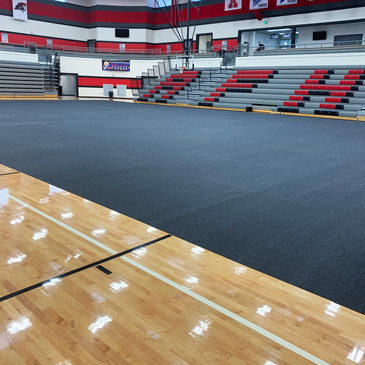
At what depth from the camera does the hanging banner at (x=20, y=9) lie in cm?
2280

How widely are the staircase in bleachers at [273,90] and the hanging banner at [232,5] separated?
534 cm

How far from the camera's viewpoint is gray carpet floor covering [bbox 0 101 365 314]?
230cm

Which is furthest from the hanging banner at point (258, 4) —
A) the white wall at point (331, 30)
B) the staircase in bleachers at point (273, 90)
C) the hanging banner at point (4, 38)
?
the hanging banner at point (4, 38)

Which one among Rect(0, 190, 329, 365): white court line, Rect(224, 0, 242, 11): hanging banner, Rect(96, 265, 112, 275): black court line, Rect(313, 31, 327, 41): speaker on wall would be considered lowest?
Rect(0, 190, 329, 365): white court line

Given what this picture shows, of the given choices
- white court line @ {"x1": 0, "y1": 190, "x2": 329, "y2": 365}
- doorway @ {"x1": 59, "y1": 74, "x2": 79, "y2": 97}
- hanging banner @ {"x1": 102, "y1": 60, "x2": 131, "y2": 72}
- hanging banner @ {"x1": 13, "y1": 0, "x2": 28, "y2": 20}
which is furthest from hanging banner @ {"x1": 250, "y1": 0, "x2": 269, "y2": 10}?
white court line @ {"x1": 0, "y1": 190, "x2": 329, "y2": 365}

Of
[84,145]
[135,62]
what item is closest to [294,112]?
[84,145]

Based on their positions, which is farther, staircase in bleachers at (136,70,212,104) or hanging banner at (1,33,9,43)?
hanging banner at (1,33,9,43)

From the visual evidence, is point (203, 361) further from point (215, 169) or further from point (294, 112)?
point (294, 112)

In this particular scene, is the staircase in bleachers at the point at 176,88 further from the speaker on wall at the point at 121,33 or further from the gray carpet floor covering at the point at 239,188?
the gray carpet floor covering at the point at 239,188

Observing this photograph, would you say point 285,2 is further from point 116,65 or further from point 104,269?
point 104,269

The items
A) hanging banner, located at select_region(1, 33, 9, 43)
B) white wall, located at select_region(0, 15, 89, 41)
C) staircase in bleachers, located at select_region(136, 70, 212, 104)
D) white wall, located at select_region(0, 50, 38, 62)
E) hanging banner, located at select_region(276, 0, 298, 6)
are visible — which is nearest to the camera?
staircase in bleachers, located at select_region(136, 70, 212, 104)

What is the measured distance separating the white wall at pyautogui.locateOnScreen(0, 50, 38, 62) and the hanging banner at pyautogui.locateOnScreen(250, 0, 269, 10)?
40.8 feet

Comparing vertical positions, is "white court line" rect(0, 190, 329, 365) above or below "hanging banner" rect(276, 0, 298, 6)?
below

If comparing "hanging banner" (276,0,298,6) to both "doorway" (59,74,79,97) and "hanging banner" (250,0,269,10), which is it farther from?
"doorway" (59,74,79,97)
